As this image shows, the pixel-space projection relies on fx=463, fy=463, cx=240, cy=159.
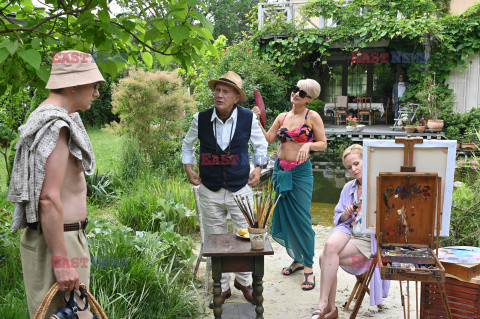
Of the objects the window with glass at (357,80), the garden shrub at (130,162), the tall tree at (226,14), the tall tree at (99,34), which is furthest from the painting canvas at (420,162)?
Answer: the tall tree at (226,14)

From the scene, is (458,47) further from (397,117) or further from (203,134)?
(203,134)

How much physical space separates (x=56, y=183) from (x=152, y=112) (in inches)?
262

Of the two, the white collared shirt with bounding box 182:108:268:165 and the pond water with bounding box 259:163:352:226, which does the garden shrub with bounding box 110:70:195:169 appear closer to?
the pond water with bounding box 259:163:352:226

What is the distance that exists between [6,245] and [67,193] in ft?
6.86

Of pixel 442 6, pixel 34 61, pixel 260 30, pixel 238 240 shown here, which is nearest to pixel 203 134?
pixel 238 240

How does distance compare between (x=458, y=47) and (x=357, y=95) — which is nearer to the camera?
(x=458, y=47)

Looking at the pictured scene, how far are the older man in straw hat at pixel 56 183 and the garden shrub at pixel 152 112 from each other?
6019 mm

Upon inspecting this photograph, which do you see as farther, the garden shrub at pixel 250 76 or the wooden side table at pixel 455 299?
the garden shrub at pixel 250 76

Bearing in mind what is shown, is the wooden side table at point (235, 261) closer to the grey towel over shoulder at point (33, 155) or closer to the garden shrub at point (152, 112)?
the grey towel over shoulder at point (33, 155)

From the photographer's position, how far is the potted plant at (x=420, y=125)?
39.1 feet

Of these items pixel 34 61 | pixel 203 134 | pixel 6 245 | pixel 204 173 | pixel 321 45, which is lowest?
pixel 6 245

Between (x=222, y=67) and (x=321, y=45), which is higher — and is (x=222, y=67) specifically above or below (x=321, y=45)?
below

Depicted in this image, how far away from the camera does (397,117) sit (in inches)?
539

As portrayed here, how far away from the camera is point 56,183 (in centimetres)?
195
